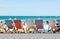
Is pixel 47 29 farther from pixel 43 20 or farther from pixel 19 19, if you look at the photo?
pixel 19 19

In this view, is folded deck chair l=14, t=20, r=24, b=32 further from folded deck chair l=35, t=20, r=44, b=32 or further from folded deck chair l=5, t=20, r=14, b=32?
folded deck chair l=35, t=20, r=44, b=32

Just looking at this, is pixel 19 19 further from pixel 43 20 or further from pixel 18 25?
pixel 43 20

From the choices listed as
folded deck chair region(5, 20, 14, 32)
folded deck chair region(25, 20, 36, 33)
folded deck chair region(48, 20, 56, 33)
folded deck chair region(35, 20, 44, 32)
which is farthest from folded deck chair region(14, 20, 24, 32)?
folded deck chair region(48, 20, 56, 33)

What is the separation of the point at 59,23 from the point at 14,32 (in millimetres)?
3095

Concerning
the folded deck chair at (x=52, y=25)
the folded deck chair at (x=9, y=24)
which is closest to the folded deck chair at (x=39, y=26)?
the folded deck chair at (x=52, y=25)

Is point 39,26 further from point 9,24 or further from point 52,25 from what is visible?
point 9,24

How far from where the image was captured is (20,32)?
16016 millimetres

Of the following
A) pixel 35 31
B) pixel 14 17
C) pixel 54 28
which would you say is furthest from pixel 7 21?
pixel 54 28

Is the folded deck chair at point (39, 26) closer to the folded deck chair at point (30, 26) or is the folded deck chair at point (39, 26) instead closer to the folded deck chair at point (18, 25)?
the folded deck chair at point (30, 26)

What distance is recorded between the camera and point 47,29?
632 inches

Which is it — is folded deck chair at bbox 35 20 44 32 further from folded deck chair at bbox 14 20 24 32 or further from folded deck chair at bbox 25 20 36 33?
folded deck chair at bbox 14 20 24 32

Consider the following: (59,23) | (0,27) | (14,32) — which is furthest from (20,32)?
(59,23)

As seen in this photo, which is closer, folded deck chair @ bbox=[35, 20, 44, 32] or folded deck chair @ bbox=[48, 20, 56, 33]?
folded deck chair @ bbox=[48, 20, 56, 33]

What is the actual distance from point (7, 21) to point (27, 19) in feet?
4.53
